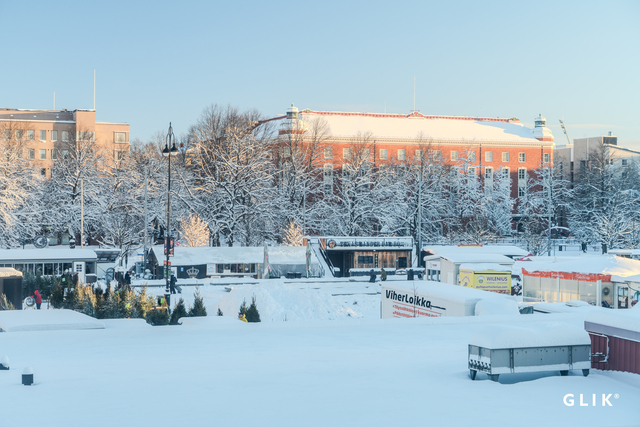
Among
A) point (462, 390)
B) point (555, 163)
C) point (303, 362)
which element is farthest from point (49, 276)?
point (555, 163)

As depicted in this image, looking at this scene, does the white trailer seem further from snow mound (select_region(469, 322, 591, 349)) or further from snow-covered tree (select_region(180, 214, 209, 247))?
snow-covered tree (select_region(180, 214, 209, 247))

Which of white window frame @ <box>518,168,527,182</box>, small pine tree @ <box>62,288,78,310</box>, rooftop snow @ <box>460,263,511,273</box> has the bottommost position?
small pine tree @ <box>62,288,78,310</box>

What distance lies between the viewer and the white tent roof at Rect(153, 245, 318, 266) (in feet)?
146

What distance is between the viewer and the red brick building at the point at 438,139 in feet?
259

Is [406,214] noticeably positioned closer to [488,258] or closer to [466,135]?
[466,135]

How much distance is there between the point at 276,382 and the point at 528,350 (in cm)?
432

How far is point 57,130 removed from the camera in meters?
93.1

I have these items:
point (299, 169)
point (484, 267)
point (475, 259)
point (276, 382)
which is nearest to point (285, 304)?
point (484, 267)

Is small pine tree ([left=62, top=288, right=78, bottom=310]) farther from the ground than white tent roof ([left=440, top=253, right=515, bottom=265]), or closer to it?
closer to it

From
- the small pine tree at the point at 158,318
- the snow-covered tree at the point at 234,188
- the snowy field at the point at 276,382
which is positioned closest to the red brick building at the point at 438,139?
the snow-covered tree at the point at 234,188

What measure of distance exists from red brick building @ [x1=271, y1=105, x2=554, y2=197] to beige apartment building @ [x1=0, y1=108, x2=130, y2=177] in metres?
28.6

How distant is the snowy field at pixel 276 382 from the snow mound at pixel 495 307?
3.09 meters

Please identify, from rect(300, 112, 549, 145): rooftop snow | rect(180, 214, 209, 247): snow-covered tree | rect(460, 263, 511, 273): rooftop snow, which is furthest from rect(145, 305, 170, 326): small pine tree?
rect(300, 112, 549, 145): rooftop snow

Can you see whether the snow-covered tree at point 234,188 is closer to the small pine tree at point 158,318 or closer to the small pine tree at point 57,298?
the small pine tree at point 57,298
